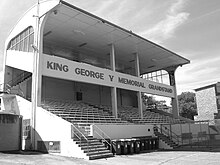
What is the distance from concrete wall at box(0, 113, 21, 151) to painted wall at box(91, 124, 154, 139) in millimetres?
5792

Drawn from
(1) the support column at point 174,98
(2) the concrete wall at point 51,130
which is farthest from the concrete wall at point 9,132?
(1) the support column at point 174,98

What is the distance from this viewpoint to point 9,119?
626 inches

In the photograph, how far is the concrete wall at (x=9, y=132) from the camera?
15438mm

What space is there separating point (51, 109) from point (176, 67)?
69.2 feet

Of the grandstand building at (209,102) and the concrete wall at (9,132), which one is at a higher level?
the grandstand building at (209,102)

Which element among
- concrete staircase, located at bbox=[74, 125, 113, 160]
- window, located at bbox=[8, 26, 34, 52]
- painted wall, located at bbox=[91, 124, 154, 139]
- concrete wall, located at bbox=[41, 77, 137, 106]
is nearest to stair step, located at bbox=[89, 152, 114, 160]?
concrete staircase, located at bbox=[74, 125, 113, 160]

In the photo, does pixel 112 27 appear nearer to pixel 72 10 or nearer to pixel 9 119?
pixel 72 10

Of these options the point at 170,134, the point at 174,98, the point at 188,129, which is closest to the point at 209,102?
the point at 174,98

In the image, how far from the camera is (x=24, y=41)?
64.8 ft

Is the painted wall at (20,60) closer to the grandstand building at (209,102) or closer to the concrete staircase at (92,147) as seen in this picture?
the concrete staircase at (92,147)

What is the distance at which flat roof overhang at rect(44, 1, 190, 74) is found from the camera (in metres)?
18.0

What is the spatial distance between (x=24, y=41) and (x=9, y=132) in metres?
8.05

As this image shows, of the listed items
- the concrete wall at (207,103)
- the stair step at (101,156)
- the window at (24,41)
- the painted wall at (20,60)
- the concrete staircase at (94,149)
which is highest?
the window at (24,41)

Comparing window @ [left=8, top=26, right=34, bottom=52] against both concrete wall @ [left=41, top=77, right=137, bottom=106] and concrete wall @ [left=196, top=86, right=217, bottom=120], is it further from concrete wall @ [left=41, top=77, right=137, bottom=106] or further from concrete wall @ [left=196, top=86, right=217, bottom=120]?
concrete wall @ [left=196, top=86, right=217, bottom=120]
